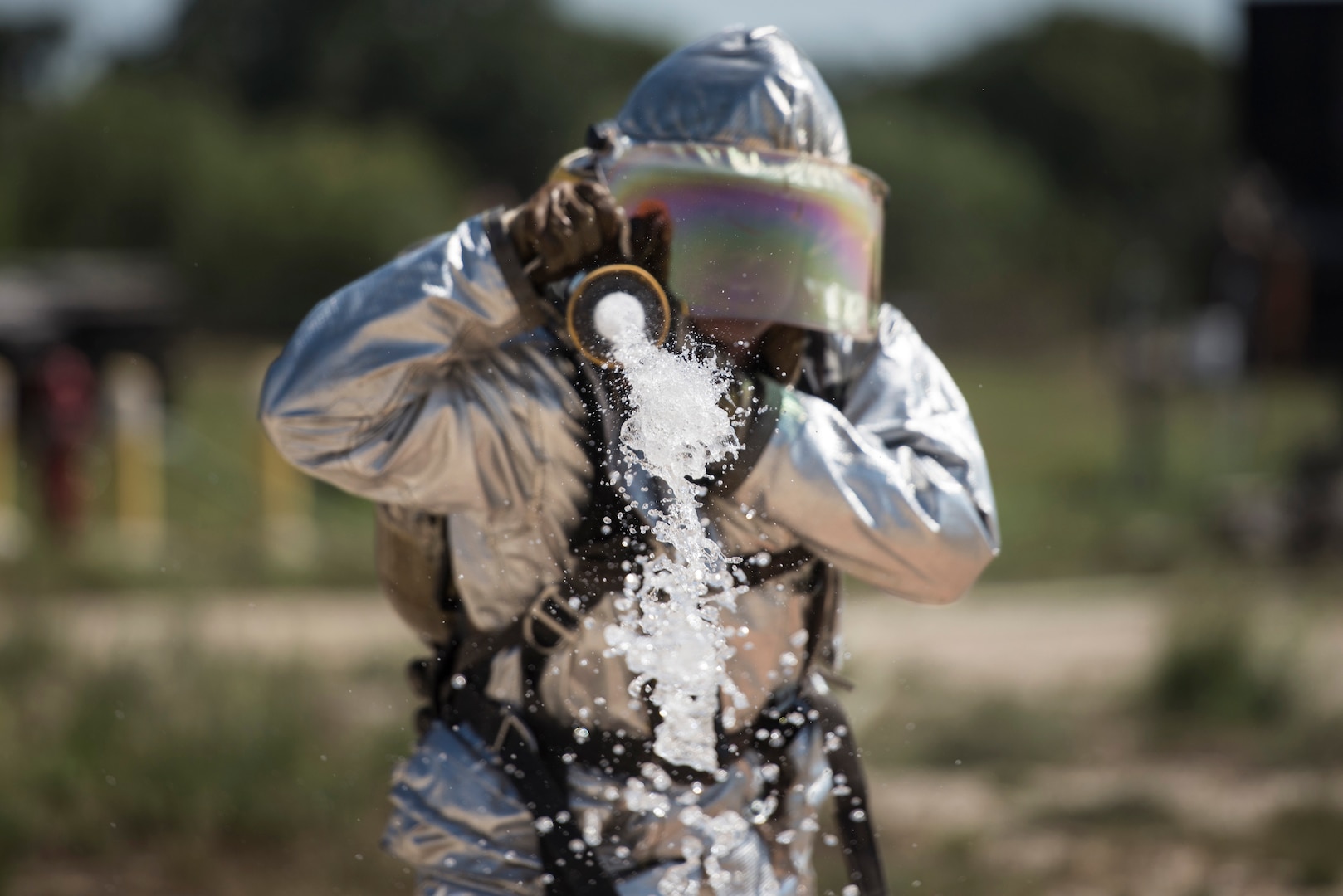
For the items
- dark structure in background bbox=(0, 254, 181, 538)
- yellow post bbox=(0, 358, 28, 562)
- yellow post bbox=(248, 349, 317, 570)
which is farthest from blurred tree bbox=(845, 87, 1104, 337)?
dark structure in background bbox=(0, 254, 181, 538)

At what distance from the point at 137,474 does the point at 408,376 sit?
320 inches

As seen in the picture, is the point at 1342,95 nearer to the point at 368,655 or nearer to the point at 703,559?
the point at 368,655

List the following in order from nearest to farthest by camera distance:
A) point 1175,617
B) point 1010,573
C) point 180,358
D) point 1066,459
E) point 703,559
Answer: point 703,559 → point 1175,617 → point 1010,573 → point 180,358 → point 1066,459

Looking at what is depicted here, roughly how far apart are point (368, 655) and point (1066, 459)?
9.66 m

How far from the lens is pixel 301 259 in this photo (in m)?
2.98

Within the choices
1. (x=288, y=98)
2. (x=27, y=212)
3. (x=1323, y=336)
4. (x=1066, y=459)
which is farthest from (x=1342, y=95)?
(x=288, y=98)

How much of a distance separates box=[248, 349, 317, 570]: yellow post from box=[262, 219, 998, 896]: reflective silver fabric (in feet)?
18.9

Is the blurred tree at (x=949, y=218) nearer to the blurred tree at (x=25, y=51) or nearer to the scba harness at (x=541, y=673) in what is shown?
the scba harness at (x=541, y=673)

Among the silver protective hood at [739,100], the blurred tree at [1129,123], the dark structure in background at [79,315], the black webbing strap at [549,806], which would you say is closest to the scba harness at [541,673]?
the black webbing strap at [549,806]

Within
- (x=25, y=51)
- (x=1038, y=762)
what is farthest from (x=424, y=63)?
(x=25, y=51)

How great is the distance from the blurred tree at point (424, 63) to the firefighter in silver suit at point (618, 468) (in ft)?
1.64

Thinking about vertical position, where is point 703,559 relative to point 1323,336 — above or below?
below

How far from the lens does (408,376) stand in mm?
1619

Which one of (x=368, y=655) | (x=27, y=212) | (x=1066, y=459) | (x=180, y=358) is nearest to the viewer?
(x=368, y=655)
